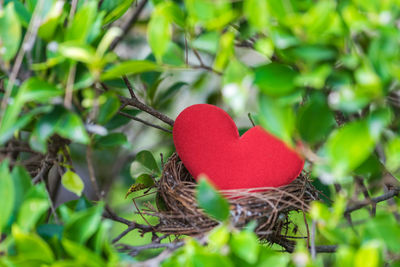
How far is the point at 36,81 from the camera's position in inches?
21.3

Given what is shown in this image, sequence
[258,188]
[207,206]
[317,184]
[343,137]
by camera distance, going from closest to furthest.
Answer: [343,137]
[207,206]
[258,188]
[317,184]

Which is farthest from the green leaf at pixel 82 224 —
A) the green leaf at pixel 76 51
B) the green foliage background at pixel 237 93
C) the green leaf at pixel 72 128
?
the green leaf at pixel 76 51

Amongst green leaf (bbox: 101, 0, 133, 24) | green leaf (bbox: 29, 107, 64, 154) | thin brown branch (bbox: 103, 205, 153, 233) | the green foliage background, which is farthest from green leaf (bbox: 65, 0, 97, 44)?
thin brown branch (bbox: 103, 205, 153, 233)

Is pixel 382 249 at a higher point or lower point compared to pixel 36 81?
lower

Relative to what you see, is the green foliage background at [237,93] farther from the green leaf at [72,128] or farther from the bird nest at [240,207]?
the bird nest at [240,207]

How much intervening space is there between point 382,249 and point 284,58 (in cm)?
30

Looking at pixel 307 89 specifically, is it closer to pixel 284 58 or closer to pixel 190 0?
pixel 284 58

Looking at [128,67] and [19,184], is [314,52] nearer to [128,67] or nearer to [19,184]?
[128,67]

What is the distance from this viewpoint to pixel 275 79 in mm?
534

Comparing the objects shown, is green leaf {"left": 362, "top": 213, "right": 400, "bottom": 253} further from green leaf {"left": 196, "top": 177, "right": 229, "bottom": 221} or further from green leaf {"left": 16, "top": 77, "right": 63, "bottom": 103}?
green leaf {"left": 16, "top": 77, "right": 63, "bottom": 103}

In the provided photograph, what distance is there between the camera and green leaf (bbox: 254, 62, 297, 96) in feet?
1.72

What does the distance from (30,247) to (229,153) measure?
427 millimetres

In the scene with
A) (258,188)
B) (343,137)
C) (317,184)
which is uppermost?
(343,137)

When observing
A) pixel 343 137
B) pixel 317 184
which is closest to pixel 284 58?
pixel 343 137
